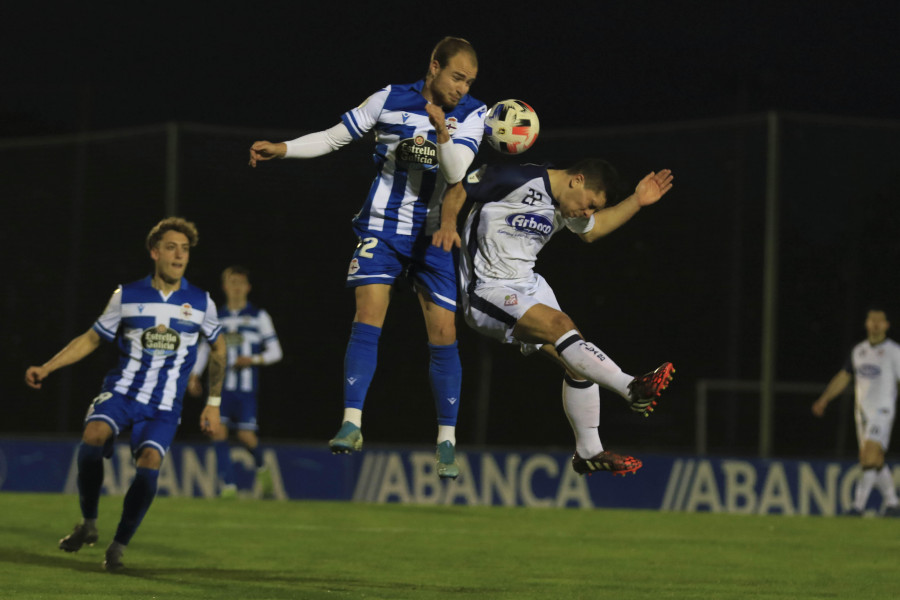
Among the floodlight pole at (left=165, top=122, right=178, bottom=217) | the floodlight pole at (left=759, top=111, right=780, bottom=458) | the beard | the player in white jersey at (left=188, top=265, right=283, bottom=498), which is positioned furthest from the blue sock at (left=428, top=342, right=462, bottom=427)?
the floodlight pole at (left=165, top=122, right=178, bottom=217)

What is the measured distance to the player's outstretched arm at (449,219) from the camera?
23.0ft

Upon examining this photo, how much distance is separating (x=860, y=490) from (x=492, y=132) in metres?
8.71

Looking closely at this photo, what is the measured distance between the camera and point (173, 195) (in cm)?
1766

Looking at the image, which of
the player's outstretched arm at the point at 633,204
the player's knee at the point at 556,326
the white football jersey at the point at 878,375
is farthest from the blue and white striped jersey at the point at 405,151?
the white football jersey at the point at 878,375

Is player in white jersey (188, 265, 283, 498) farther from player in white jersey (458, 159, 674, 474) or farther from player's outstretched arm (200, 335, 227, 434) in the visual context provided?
player in white jersey (458, 159, 674, 474)

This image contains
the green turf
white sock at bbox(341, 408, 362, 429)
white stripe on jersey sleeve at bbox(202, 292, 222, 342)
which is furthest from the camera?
white stripe on jersey sleeve at bbox(202, 292, 222, 342)

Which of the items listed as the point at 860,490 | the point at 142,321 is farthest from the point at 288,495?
the point at 142,321

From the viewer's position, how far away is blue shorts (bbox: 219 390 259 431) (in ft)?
51.9

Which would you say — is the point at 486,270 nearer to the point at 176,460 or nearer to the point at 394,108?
the point at 394,108

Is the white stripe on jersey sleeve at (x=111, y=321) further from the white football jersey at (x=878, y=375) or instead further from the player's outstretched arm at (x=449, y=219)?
the white football jersey at (x=878, y=375)

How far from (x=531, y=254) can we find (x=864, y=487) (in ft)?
27.7

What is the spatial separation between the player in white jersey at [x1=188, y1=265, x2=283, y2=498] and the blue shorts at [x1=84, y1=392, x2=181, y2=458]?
6889mm

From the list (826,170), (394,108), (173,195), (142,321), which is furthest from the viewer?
Answer: (826,170)

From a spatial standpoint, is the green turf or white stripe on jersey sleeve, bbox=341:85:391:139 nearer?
white stripe on jersey sleeve, bbox=341:85:391:139
